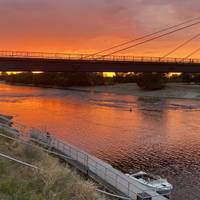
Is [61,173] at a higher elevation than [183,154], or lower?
higher

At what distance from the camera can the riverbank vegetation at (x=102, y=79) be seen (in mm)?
113625

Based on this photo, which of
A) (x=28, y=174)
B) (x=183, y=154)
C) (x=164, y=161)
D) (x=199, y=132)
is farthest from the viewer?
(x=199, y=132)

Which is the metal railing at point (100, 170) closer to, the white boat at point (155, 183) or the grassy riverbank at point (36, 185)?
the white boat at point (155, 183)

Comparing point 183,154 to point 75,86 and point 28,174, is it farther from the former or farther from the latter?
point 75,86

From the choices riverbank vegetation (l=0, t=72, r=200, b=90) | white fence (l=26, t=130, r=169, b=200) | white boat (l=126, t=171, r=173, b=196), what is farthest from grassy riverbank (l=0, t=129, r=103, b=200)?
riverbank vegetation (l=0, t=72, r=200, b=90)

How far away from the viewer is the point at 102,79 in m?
148

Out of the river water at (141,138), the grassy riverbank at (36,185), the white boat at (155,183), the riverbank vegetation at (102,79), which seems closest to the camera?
the grassy riverbank at (36,185)

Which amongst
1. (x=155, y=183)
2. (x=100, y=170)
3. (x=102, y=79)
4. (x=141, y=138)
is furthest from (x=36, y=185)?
(x=102, y=79)

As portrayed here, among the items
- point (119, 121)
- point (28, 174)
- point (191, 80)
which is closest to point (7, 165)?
point (28, 174)

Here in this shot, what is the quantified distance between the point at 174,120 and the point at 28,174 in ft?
142

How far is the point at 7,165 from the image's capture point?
1330 centimetres

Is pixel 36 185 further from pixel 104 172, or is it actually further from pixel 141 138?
pixel 141 138

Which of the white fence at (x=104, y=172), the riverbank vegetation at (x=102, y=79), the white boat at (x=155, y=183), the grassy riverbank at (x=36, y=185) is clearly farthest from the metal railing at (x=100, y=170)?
the riverbank vegetation at (x=102, y=79)

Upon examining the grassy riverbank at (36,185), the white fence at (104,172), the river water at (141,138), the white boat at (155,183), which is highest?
the grassy riverbank at (36,185)
